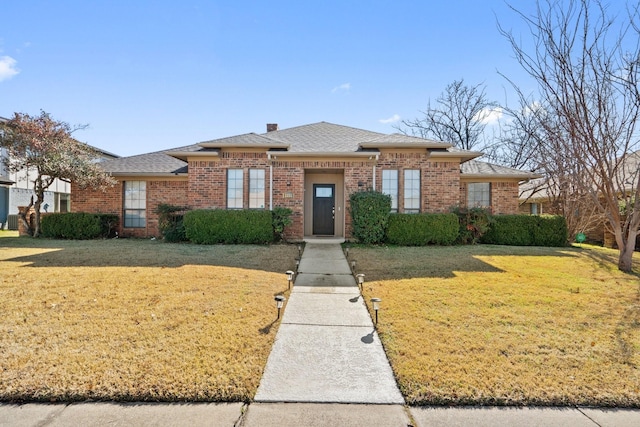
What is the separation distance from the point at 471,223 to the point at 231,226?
334 inches

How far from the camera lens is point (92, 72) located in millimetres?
11180

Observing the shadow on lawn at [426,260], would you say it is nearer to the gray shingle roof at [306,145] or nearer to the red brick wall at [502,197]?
the red brick wall at [502,197]

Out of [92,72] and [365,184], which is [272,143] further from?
[92,72]

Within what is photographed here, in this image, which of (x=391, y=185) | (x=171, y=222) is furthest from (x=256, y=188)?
(x=391, y=185)

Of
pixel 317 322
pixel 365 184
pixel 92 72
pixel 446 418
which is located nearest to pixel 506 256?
pixel 365 184

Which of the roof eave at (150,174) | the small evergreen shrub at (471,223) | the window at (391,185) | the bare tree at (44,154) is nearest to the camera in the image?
the small evergreen shrub at (471,223)

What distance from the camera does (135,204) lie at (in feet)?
46.0

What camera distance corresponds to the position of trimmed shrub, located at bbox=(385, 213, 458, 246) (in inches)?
434

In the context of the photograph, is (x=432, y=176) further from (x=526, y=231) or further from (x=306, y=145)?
(x=306, y=145)

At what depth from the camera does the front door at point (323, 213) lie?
1303 centimetres

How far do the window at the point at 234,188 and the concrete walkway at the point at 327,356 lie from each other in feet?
23.0

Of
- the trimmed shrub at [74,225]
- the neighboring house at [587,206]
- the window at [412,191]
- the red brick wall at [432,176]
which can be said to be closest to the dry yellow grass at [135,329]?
the trimmed shrub at [74,225]

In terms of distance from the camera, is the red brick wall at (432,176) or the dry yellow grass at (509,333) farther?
the red brick wall at (432,176)

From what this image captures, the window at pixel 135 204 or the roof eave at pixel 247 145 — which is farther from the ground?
the roof eave at pixel 247 145
